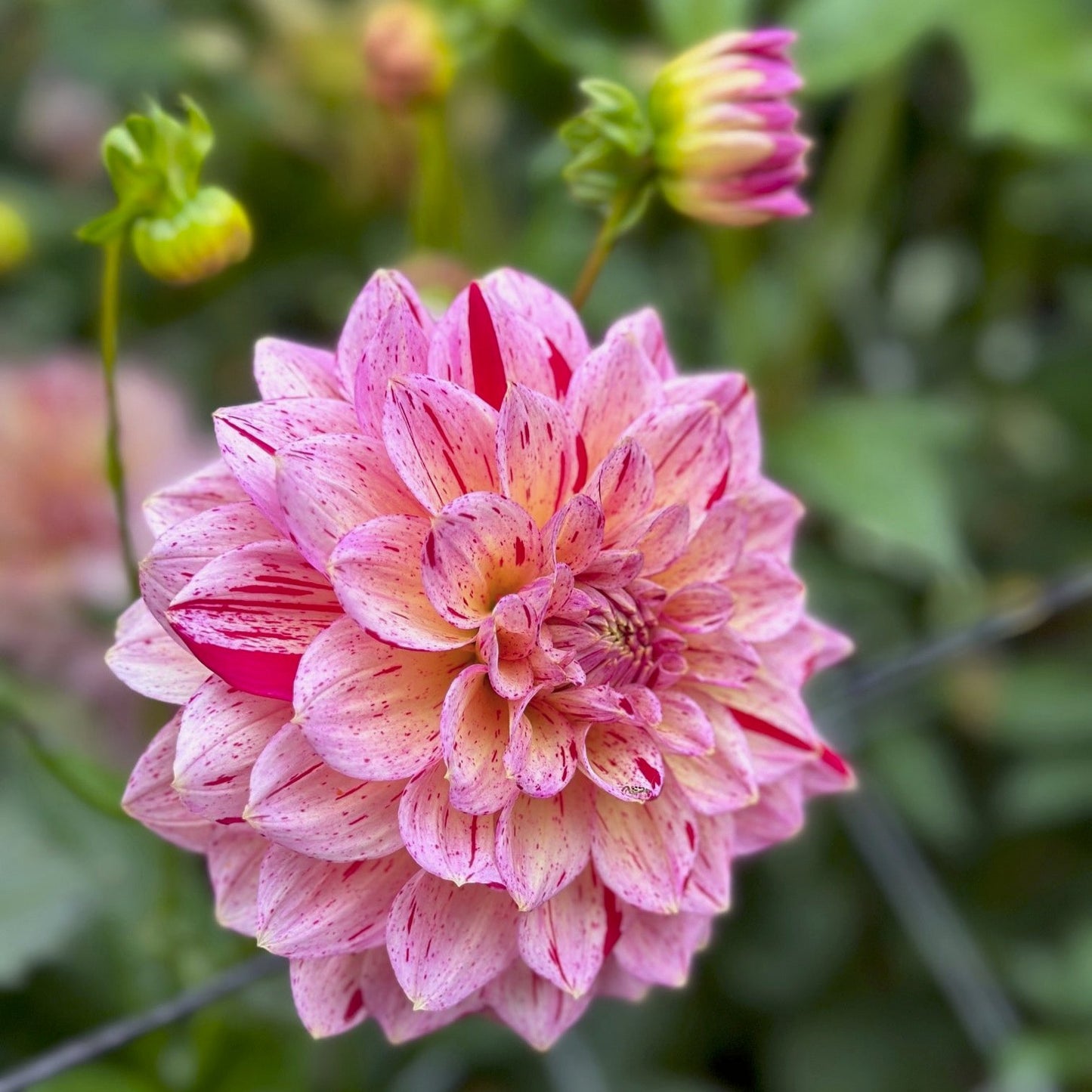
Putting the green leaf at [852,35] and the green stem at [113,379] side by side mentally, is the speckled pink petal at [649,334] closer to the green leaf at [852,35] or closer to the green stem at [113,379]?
the green stem at [113,379]

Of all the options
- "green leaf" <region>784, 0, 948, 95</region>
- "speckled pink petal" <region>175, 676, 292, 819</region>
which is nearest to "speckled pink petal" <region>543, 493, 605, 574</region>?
"speckled pink petal" <region>175, 676, 292, 819</region>

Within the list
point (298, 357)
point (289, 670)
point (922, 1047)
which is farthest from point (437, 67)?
point (922, 1047)

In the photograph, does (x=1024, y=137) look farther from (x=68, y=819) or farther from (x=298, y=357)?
(x=68, y=819)

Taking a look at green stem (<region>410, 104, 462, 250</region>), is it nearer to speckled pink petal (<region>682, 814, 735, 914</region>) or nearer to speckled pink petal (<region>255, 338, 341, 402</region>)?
speckled pink petal (<region>255, 338, 341, 402</region>)

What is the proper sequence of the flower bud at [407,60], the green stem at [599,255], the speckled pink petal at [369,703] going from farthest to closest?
the flower bud at [407,60] < the green stem at [599,255] < the speckled pink petal at [369,703]

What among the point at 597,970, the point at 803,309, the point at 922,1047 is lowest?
the point at 922,1047

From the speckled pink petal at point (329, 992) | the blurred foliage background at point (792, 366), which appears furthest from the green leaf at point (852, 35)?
the speckled pink petal at point (329, 992)

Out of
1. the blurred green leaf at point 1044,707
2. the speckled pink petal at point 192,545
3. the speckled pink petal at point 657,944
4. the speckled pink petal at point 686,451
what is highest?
the speckled pink petal at point 686,451
